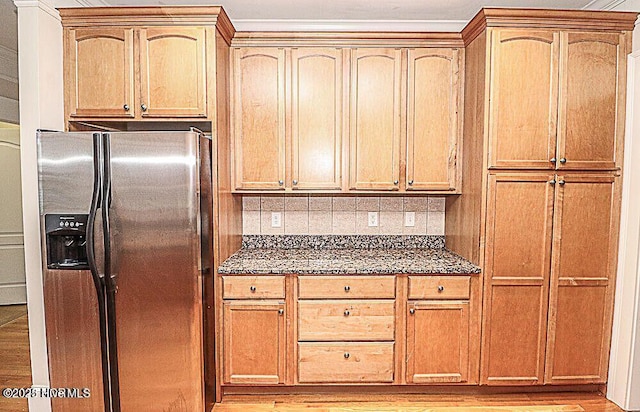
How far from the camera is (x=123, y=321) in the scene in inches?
85.0

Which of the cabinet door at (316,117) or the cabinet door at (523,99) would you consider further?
the cabinet door at (316,117)

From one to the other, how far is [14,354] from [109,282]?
1797 millimetres

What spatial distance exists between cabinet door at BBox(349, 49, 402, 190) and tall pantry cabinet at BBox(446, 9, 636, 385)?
52 centimetres

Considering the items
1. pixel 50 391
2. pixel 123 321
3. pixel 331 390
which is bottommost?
pixel 331 390

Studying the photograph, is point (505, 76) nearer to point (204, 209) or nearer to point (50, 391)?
point (204, 209)

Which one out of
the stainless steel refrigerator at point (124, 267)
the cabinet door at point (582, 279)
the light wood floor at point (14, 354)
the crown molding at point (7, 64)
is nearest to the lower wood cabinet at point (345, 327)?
the stainless steel refrigerator at point (124, 267)

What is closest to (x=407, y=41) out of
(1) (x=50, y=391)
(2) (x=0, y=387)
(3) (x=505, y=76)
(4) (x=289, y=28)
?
(3) (x=505, y=76)

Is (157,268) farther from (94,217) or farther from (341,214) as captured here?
(341,214)

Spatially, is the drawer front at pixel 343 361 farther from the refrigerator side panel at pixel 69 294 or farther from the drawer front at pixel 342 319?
the refrigerator side panel at pixel 69 294

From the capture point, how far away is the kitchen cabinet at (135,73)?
2.44 m

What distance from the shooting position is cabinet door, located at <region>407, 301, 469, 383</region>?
8.39 feet

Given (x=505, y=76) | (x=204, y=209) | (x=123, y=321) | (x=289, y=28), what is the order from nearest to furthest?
1. (x=123, y=321)
2. (x=204, y=209)
3. (x=505, y=76)
4. (x=289, y=28)

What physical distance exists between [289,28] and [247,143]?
3.23ft

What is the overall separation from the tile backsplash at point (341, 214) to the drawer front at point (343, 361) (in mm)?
903
